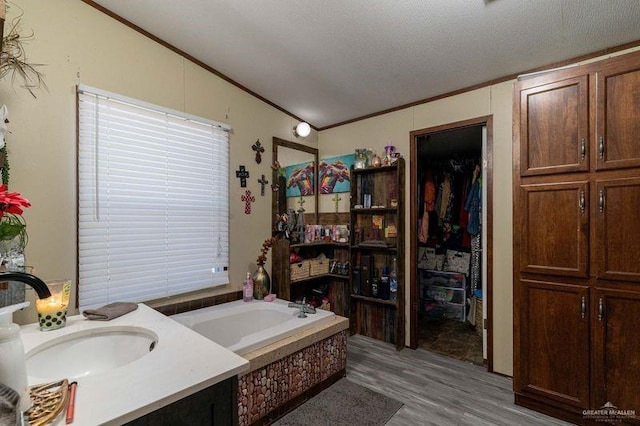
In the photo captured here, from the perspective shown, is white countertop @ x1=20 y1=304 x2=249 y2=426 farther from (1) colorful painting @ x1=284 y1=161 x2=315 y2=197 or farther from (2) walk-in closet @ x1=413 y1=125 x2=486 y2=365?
(2) walk-in closet @ x1=413 y1=125 x2=486 y2=365

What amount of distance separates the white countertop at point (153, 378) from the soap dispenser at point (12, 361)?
119mm

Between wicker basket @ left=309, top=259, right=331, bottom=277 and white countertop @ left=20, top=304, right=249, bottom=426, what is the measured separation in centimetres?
196

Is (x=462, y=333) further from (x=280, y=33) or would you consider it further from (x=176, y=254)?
(x=280, y=33)

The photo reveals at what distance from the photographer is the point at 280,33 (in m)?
2.10

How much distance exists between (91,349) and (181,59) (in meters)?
2.21

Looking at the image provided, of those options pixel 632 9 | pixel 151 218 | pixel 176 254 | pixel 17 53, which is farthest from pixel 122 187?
pixel 632 9

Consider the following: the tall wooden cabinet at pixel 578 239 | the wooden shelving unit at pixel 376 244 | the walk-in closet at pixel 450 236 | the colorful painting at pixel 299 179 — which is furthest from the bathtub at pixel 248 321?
the walk-in closet at pixel 450 236

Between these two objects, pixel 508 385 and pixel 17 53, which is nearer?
pixel 17 53

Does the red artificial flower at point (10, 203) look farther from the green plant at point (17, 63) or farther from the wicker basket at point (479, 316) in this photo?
the wicker basket at point (479, 316)

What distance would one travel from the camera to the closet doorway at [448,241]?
120 inches

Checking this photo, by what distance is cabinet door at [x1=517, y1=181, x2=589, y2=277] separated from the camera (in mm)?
1836

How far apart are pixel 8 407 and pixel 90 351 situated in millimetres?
969

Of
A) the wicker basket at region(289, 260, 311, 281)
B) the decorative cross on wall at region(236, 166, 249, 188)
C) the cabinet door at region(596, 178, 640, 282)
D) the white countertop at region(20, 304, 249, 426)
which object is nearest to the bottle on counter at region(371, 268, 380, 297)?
the wicker basket at region(289, 260, 311, 281)

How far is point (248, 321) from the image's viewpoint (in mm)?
2611
